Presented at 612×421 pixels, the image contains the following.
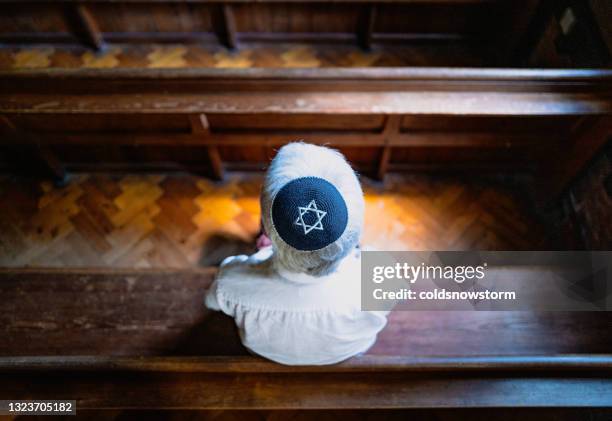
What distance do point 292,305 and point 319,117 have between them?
1.30 metres

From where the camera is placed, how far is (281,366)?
150 centimetres

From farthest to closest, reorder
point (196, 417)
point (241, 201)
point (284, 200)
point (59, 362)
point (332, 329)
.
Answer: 1. point (241, 201)
2. point (196, 417)
3. point (59, 362)
4. point (332, 329)
5. point (284, 200)

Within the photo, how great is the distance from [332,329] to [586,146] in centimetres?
167

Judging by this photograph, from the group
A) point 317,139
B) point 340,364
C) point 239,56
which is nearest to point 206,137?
point 317,139

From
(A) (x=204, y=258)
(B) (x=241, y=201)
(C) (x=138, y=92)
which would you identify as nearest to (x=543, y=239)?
(B) (x=241, y=201)

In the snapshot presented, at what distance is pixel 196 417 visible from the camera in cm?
186

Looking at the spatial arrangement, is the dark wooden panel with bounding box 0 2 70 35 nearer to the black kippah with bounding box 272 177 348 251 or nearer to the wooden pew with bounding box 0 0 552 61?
the wooden pew with bounding box 0 0 552 61

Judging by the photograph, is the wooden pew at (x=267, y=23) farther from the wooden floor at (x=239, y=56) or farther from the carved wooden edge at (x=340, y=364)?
the carved wooden edge at (x=340, y=364)

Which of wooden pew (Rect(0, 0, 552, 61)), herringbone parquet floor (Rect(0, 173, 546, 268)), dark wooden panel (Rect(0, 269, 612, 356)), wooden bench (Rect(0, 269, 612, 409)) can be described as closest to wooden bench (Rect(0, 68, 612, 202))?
herringbone parquet floor (Rect(0, 173, 546, 268))

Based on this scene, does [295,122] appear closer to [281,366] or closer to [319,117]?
[319,117]

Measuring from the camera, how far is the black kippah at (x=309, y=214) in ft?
3.32

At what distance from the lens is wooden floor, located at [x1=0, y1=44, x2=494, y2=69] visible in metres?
3.21

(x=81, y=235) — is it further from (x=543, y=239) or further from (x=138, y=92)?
(x=543, y=239)

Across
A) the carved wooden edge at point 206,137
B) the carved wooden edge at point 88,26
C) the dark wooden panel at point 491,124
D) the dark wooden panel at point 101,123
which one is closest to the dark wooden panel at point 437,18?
the dark wooden panel at point 491,124
